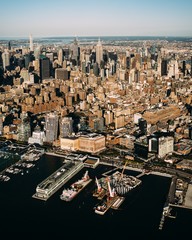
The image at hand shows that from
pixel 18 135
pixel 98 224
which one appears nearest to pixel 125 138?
pixel 18 135

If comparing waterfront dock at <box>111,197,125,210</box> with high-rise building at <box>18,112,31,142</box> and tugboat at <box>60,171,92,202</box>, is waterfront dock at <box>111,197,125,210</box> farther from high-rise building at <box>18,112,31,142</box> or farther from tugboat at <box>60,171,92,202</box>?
high-rise building at <box>18,112,31,142</box>

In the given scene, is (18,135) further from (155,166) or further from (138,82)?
(138,82)

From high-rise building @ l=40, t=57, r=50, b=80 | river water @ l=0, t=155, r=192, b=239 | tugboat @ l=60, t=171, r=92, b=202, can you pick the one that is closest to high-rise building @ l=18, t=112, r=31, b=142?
river water @ l=0, t=155, r=192, b=239

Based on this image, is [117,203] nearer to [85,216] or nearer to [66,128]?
[85,216]

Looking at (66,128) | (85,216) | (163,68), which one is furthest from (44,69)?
(85,216)

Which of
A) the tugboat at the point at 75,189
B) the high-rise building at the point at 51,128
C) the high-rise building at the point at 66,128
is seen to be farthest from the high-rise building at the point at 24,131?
the tugboat at the point at 75,189
